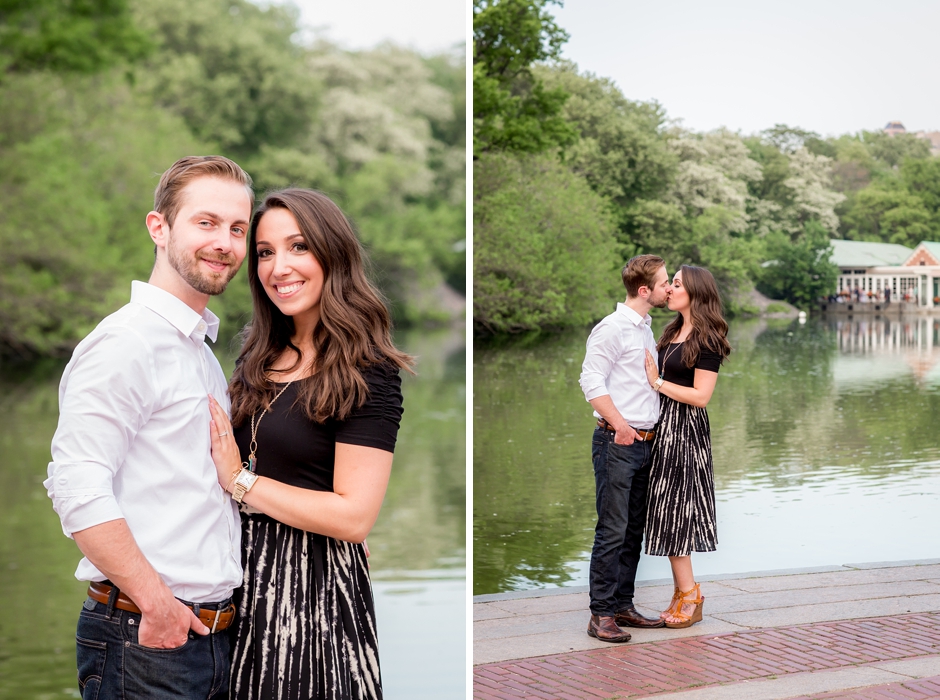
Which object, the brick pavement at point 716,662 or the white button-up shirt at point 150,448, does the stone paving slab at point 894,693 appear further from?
the white button-up shirt at point 150,448

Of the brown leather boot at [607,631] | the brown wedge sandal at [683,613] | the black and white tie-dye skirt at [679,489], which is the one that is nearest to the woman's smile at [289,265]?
the brown leather boot at [607,631]

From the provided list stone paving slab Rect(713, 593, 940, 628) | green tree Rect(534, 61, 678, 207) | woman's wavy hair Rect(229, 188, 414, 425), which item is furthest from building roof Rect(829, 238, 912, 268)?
woman's wavy hair Rect(229, 188, 414, 425)

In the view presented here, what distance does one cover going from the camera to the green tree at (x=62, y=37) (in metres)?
32.1

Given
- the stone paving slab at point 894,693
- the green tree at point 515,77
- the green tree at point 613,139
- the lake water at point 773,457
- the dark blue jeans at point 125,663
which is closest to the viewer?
the dark blue jeans at point 125,663

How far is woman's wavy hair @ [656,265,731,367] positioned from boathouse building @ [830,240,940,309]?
9318mm

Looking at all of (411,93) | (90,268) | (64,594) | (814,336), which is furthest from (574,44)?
(411,93)

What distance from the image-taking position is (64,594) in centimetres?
1155

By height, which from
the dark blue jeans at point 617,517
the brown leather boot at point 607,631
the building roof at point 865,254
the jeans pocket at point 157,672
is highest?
the building roof at point 865,254

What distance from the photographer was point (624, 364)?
13.5ft

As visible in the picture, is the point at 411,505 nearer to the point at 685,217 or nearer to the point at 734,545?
the point at 685,217

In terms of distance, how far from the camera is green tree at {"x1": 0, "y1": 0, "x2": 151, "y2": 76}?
32.1 m

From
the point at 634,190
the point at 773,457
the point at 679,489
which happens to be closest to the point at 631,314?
the point at 679,489

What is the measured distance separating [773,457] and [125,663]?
38.4 feet

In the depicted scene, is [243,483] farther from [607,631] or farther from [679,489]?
[679,489]
